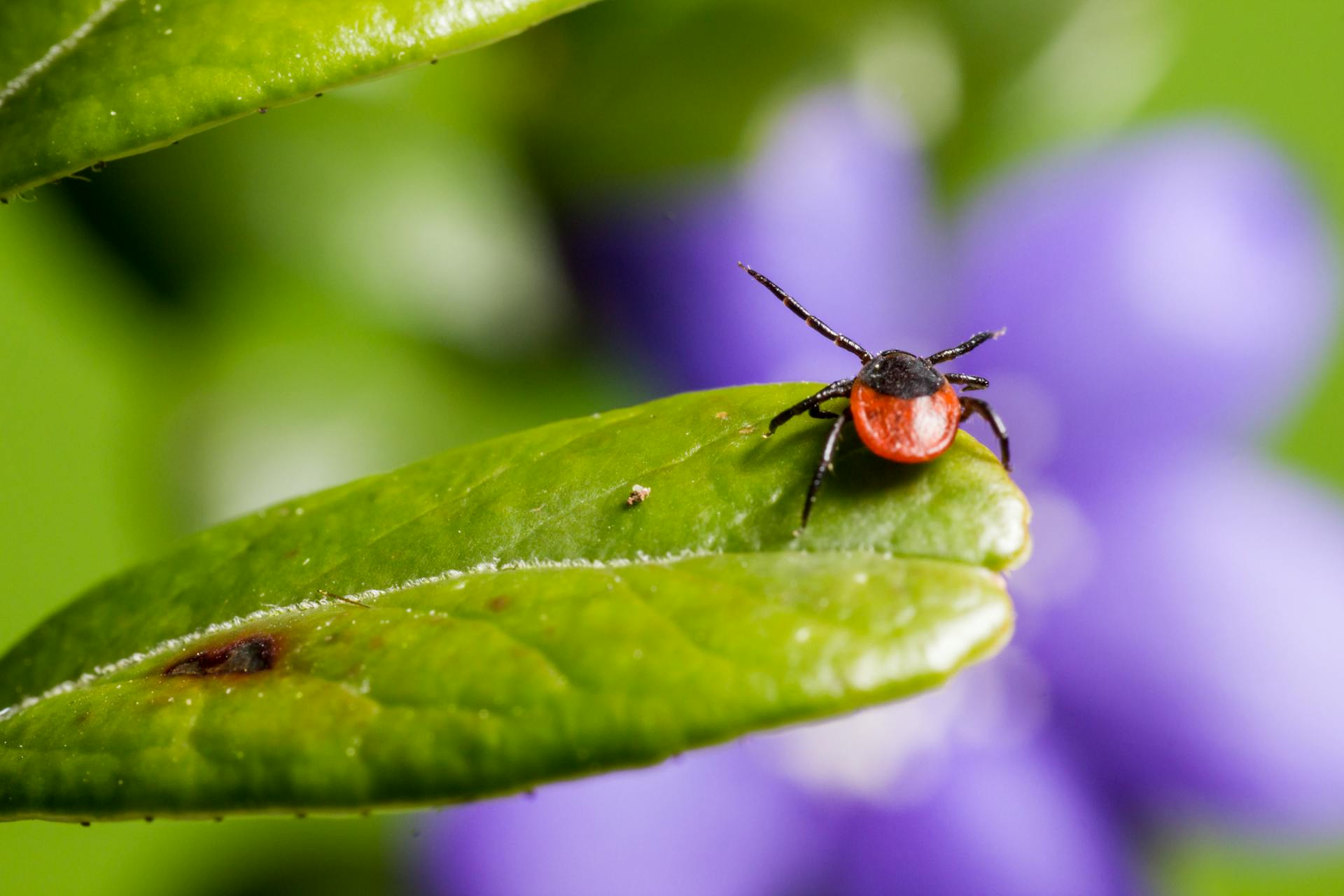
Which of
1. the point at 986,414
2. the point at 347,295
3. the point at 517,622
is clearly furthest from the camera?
the point at 347,295

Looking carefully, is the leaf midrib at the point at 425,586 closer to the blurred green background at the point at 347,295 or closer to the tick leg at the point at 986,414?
the tick leg at the point at 986,414

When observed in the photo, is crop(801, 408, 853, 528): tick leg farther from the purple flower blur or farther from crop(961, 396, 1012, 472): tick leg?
the purple flower blur

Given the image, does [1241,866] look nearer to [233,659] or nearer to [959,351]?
[959,351]

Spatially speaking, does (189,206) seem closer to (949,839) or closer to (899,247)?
(899,247)

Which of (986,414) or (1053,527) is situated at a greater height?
(1053,527)

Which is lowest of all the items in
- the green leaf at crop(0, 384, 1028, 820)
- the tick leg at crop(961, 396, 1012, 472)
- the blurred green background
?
the green leaf at crop(0, 384, 1028, 820)

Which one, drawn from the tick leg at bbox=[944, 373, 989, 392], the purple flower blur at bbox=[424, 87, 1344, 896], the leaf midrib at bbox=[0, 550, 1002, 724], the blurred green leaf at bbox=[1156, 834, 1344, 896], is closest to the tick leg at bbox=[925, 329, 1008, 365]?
the tick leg at bbox=[944, 373, 989, 392]

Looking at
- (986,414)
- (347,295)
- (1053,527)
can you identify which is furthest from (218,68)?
Answer: (1053,527)
